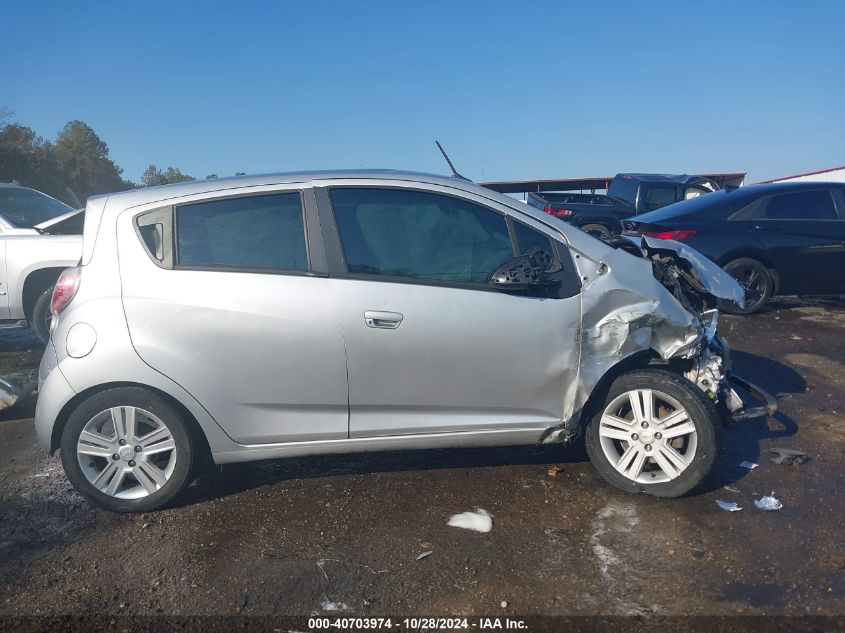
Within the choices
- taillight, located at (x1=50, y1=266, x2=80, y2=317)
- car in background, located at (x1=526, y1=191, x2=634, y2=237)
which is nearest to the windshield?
taillight, located at (x1=50, y1=266, x2=80, y2=317)

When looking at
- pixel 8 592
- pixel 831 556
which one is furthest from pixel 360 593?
pixel 831 556

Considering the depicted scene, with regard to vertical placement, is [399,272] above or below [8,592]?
above

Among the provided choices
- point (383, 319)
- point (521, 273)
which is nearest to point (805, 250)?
point (521, 273)

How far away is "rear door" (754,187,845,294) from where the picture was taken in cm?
850

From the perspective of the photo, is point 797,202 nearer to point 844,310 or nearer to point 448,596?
point 844,310

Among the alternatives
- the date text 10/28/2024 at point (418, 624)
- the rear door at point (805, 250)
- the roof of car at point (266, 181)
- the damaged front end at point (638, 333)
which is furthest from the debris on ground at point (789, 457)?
the rear door at point (805, 250)

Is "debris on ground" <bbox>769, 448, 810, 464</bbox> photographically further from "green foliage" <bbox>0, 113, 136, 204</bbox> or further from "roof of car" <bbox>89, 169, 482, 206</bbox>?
"green foliage" <bbox>0, 113, 136, 204</bbox>

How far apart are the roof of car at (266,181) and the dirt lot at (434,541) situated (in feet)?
5.73

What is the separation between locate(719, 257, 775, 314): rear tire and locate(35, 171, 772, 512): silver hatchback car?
512cm

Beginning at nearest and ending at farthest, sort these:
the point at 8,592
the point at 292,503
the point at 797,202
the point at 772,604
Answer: the point at 772,604
the point at 8,592
the point at 292,503
the point at 797,202

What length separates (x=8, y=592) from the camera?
10.3 feet

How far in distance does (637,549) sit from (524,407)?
3.07 feet

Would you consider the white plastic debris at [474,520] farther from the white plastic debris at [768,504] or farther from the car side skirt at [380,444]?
the white plastic debris at [768,504]

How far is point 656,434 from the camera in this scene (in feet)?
12.6
